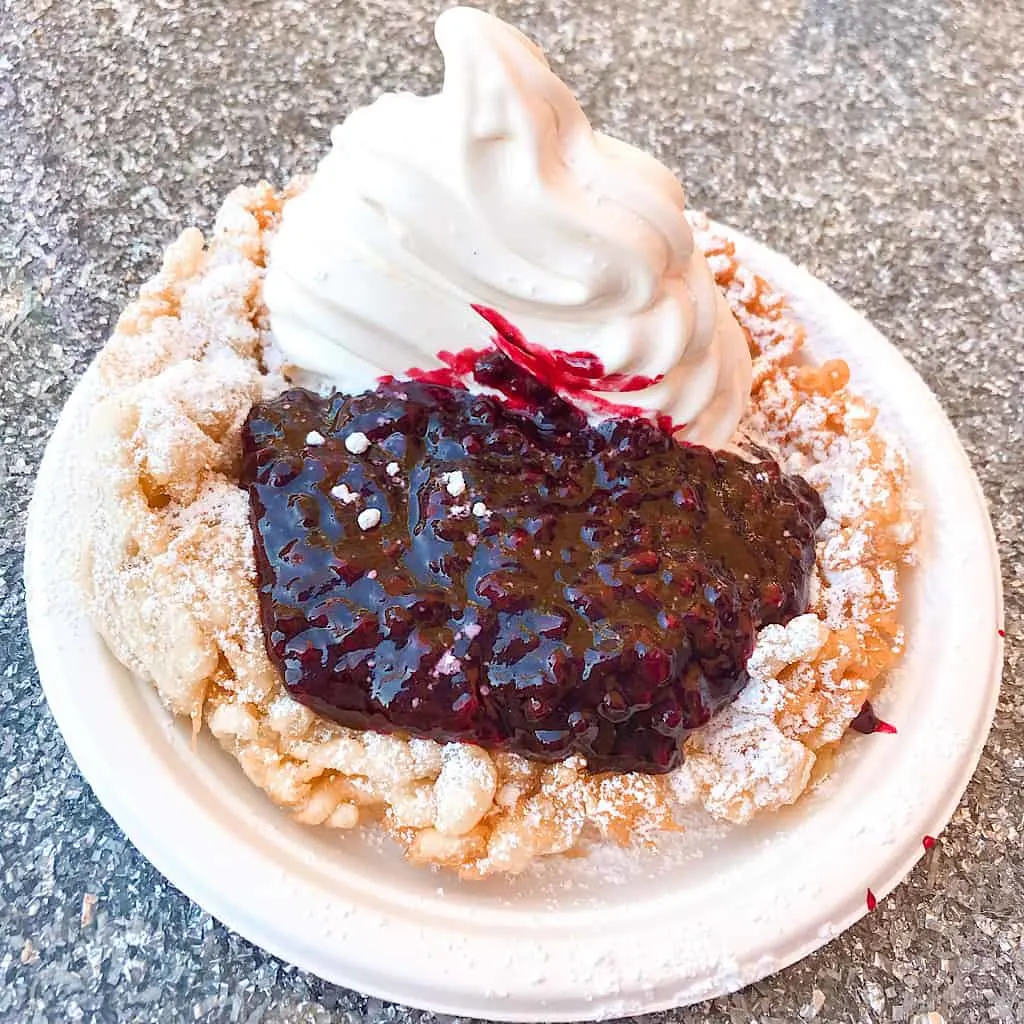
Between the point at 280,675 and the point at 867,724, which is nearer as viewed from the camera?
the point at 280,675

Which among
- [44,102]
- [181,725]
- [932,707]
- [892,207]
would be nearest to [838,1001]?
[932,707]

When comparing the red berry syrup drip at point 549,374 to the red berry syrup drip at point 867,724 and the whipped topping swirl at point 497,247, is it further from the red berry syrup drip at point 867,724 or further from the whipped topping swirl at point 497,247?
the red berry syrup drip at point 867,724

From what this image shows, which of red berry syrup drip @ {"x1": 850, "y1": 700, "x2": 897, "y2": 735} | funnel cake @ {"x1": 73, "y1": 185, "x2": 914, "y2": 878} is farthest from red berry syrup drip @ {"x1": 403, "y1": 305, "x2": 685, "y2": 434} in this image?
red berry syrup drip @ {"x1": 850, "y1": 700, "x2": 897, "y2": 735}

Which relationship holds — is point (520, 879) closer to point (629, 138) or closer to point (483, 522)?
point (483, 522)

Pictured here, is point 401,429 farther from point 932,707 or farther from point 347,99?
point 347,99

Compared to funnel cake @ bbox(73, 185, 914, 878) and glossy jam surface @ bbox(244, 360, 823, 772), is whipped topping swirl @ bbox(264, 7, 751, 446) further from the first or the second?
funnel cake @ bbox(73, 185, 914, 878)

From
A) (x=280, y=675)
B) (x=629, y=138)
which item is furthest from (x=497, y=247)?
(x=629, y=138)
